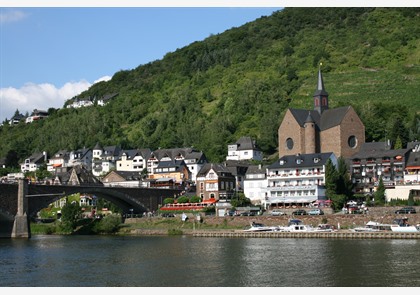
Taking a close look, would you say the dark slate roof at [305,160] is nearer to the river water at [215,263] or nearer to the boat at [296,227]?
the boat at [296,227]

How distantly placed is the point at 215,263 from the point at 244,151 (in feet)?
235

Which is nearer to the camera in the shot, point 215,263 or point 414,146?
point 215,263

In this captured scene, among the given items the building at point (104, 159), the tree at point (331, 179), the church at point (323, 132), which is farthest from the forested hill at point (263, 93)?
the tree at point (331, 179)

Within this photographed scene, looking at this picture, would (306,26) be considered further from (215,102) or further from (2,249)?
(2,249)

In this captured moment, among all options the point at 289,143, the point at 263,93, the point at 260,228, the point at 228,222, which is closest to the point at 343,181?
the point at 260,228

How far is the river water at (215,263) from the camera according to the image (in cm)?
4241

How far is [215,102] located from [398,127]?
6816cm

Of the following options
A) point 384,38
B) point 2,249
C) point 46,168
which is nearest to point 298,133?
point 2,249

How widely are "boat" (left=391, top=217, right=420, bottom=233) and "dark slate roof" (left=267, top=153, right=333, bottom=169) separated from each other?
18.1 meters

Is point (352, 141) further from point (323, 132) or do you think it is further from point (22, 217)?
point (22, 217)

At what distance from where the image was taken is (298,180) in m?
91.7

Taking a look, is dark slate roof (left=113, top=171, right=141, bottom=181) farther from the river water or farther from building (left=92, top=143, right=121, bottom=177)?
the river water

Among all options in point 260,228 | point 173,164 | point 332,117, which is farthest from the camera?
point 173,164

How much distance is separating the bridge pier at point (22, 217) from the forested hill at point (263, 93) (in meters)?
45.0
